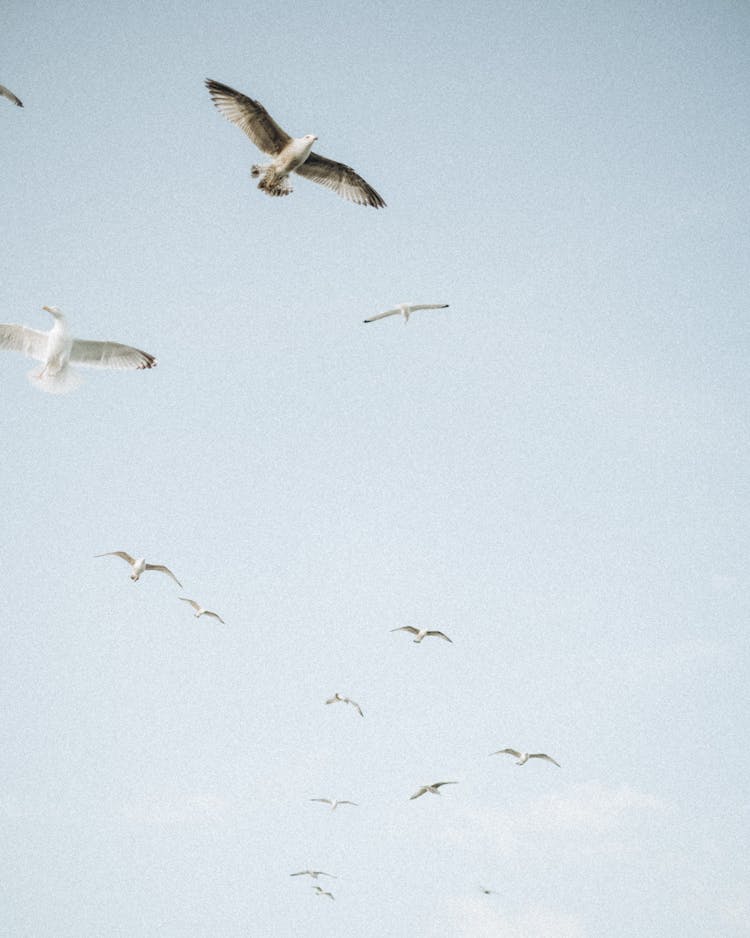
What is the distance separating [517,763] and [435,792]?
4.20m

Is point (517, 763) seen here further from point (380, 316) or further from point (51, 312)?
point (51, 312)

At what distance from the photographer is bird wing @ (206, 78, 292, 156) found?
29000mm

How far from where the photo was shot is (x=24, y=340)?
25.6 meters

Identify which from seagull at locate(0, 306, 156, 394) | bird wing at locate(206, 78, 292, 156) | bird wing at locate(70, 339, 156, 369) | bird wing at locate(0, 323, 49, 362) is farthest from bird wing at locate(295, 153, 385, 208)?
bird wing at locate(0, 323, 49, 362)

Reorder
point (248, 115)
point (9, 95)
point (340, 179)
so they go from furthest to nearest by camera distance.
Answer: point (340, 179)
point (248, 115)
point (9, 95)

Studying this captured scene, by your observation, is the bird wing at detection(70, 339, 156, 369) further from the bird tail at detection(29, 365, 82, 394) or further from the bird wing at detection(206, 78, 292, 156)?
the bird wing at detection(206, 78, 292, 156)

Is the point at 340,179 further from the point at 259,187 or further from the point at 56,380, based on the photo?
the point at 56,380

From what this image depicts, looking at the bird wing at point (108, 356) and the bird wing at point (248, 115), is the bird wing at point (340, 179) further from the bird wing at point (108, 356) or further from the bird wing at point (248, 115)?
the bird wing at point (108, 356)

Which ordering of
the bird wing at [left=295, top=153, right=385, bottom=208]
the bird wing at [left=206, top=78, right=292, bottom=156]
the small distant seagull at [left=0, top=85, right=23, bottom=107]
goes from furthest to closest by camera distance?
the bird wing at [left=295, top=153, right=385, bottom=208] → the bird wing at [left=206, top=78, right=292, bottom=156] → the small distant seagull at [left=0, top=85, right=23, bottom=107]

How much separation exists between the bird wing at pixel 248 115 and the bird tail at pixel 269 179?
0.65 metres

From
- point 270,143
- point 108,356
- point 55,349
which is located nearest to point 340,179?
point 270,143

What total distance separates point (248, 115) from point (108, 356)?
862cm

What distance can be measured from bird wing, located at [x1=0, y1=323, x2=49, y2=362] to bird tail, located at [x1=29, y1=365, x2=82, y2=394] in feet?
1.45

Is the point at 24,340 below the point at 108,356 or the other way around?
below
